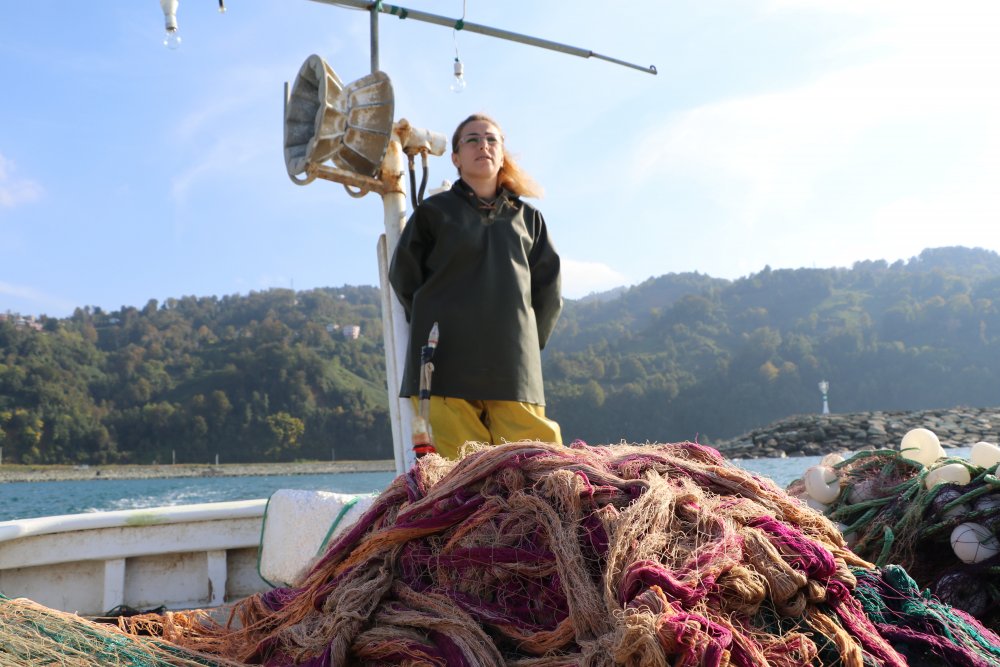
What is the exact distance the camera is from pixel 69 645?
1.63 m

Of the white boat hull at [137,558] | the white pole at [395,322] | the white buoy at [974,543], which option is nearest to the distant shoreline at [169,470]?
the white pole at [395,322]

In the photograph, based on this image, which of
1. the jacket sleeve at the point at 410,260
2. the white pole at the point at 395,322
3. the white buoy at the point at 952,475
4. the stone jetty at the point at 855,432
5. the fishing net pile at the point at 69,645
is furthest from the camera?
the stone jetty at the point at 855,432

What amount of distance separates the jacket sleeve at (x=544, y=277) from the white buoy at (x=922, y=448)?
159 cm

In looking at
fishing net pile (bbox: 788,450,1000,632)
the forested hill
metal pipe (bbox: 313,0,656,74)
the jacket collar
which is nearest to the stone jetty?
the forested hill

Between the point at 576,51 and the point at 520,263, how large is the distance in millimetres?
5031

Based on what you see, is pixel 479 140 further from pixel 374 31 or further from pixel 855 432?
pixel 855 432

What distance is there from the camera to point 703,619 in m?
1.12

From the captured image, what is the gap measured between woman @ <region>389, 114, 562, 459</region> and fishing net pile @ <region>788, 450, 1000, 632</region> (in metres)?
1.19

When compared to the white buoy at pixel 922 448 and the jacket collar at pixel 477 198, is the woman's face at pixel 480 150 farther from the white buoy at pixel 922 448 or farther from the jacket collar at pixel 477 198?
the white buoy at pixel 922 448

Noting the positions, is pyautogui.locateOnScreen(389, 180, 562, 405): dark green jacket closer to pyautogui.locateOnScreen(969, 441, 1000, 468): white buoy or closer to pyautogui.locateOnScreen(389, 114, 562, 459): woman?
pyautogui.locateOnScreen(389, 114, 562, 459): woman

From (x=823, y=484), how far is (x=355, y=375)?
8532cm

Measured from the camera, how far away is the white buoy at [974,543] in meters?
2.10

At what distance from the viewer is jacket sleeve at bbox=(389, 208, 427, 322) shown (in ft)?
10.9

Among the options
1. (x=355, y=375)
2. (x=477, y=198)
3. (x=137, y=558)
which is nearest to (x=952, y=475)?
(x=477, y=198)
